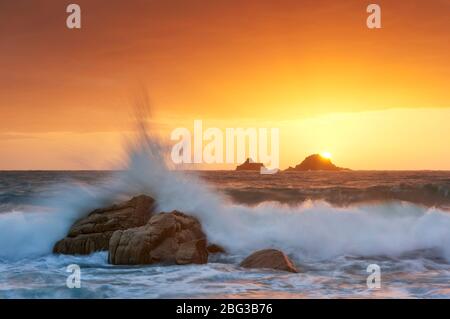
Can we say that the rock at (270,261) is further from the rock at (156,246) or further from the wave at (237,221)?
the wave at (237,221)

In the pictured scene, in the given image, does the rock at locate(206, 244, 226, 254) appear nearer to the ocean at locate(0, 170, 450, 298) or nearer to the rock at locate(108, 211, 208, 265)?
the ocean at locate(0, 170, 450, 298)

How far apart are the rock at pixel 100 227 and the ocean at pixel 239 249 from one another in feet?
1.39

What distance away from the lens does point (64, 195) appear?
19.1 metres

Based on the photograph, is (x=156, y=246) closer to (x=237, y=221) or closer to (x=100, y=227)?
(x=100, y=227)

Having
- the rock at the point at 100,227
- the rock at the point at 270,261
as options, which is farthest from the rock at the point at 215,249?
the rock at the point at 100,227

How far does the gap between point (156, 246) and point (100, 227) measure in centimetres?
228

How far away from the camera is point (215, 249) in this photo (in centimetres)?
1569

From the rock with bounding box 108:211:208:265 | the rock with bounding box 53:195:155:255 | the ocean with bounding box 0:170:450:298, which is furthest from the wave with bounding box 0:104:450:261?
the rock with bounding box 108:211:208:265

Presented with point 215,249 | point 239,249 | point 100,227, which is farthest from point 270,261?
point 100,227

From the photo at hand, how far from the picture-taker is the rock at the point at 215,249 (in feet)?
51.1

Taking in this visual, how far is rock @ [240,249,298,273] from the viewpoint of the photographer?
42.2 ft

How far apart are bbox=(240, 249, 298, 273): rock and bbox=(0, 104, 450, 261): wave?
89.0 inches
